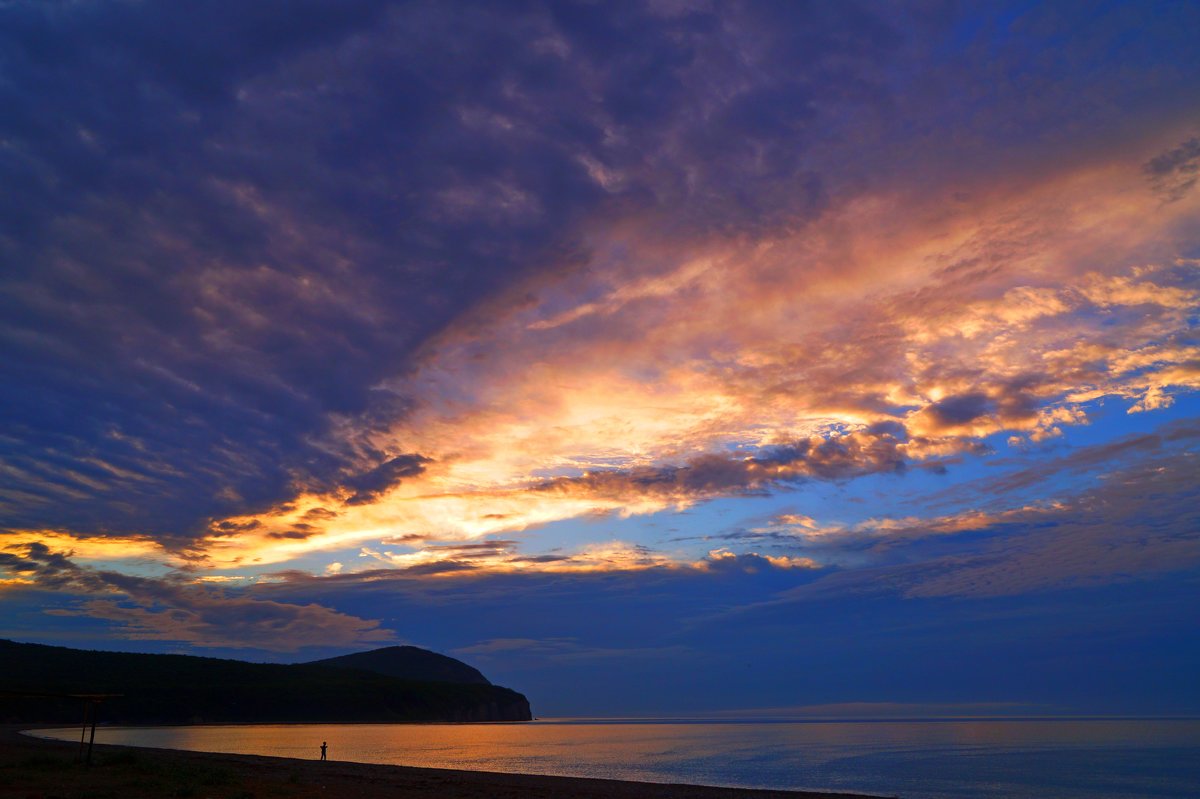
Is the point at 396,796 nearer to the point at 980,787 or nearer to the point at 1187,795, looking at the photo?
the point at 980,787

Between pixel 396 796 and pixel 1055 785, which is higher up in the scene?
pixel 396 796

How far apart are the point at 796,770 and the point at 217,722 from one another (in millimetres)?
154238

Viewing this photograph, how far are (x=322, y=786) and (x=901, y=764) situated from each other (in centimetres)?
6765

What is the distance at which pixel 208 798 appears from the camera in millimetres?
31000

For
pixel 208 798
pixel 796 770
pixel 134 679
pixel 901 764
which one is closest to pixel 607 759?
pixel 796 770

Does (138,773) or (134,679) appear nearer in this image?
(138,773)

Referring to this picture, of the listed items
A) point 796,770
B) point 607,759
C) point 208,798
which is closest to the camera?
point 208,798

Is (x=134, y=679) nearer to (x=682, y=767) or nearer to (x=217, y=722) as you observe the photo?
(x=217, y=722)

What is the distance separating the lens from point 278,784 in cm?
3988

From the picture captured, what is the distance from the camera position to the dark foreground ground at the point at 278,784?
32.6m

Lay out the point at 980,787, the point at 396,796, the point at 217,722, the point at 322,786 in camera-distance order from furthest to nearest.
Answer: the point at 217,722
the point at 980,787
the point at 322,786
the point at 396,796

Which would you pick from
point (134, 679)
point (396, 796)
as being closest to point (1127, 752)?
point (396, 796)

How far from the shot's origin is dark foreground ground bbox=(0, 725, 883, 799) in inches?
1282

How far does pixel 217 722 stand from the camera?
586 feet
